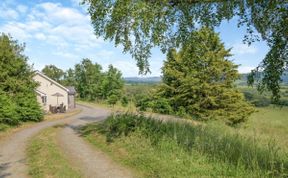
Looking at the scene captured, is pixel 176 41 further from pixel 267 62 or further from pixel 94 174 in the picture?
pixel 94 174

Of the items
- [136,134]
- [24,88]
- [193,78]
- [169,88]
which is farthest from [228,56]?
[136,134]

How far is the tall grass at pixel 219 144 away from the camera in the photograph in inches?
345

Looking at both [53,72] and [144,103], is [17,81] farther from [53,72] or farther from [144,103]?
[53,72]

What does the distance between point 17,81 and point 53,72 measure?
84.1 metres

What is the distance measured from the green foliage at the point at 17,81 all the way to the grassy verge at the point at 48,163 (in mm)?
13389

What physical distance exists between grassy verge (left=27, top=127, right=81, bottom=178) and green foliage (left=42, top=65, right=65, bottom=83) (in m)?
97.3

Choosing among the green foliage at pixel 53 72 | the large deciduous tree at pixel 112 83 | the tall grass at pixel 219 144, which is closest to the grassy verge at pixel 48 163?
the tall grass at pixel 219 144

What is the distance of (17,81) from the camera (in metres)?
29.1

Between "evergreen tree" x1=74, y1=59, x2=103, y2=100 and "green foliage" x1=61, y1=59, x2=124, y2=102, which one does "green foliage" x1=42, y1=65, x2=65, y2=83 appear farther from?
"evergreen tree" x1=74, y1=59, x2=103, y2=100

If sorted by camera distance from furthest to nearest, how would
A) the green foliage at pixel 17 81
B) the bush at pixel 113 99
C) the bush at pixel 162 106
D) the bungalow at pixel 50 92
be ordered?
the bush at pixel 113 99
the bungalow at pixel 50 92
the bush at pixel 162 106
the green foliage at pixel 17 81

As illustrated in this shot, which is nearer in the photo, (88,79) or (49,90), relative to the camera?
(49,90)

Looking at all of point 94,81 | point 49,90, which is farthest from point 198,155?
point 94,81

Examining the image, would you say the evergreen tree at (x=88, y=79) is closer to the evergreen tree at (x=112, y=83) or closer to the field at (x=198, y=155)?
the evergreen tree at (x=112, y=83)

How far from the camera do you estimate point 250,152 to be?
32.7 feet
